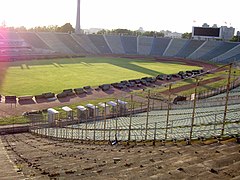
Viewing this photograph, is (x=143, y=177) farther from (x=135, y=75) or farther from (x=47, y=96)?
(x=135, y=75)

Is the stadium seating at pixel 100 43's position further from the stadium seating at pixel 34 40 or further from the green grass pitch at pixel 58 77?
the green grass pitch at pixel 58 77

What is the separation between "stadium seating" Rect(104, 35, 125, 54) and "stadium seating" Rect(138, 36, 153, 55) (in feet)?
20.2

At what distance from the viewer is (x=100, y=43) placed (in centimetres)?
10250

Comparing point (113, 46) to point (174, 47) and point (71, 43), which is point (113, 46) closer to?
point (71, 43)

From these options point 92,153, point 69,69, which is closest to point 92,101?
point 92,153

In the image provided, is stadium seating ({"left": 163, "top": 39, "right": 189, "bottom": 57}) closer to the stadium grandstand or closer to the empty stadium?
the stadium grandstand

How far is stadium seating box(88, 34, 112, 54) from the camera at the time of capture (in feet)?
320

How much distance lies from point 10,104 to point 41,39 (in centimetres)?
6690

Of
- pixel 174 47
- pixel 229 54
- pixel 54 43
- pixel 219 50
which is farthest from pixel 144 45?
pixel 54 43

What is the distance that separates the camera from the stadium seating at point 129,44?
99.6 m

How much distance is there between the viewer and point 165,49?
3942 inches

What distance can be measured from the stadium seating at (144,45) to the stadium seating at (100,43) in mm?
10372

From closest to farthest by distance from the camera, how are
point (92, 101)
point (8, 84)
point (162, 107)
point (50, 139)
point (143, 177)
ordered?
point (143, 177) → point (50, 139) → point (162, 107) → point (92, 101) → point (8, 84)

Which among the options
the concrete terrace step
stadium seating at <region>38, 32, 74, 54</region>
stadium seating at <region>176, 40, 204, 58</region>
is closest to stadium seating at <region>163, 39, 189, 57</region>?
stadium seating at <region>176, 40, 204, 58</region>
